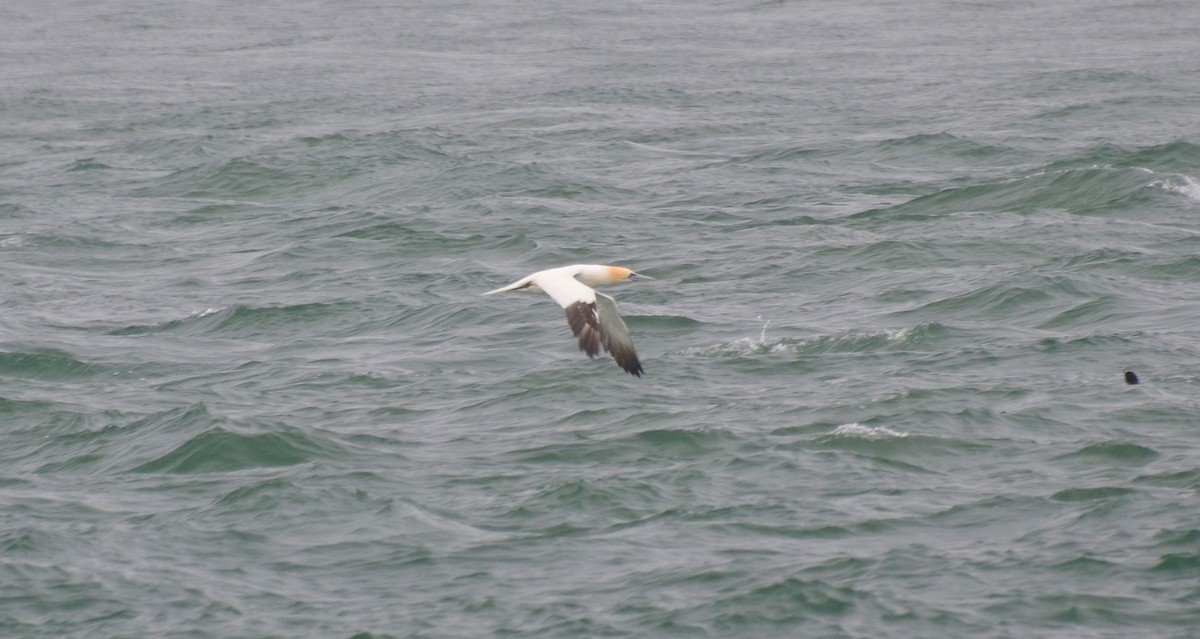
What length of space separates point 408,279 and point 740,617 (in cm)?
1240

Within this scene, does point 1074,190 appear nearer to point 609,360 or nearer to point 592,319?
point 609,360

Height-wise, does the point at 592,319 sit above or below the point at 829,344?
above

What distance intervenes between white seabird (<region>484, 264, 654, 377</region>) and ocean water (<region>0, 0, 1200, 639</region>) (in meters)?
1.21

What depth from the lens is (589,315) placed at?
50.6ft

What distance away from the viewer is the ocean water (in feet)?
45.3

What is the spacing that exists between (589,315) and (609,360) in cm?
467

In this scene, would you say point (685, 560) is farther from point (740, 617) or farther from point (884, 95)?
point (884, 95)

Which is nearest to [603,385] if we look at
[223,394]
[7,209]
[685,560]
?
[223,394]

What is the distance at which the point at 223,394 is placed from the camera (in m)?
19.5

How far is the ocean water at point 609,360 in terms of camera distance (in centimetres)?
1381

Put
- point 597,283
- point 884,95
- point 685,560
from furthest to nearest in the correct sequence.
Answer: point 884,95, point 597,283, point 685,560

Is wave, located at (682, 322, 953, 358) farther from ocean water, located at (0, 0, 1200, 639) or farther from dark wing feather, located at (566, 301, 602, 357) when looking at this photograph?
dark wing feather, located at (566, 301, 602, 357)

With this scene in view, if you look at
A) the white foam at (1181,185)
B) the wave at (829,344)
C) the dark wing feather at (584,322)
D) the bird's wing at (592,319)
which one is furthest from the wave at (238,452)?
the white foam at (1181,185)

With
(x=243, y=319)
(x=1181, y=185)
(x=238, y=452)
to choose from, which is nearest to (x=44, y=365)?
(x=243, y=319)
